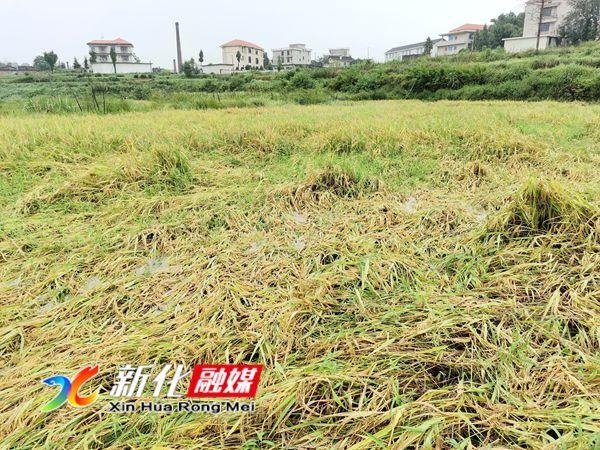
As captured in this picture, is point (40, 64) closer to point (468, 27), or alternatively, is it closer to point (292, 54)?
point (292, 54)

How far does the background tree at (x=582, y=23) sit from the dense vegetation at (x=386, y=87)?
309 inches

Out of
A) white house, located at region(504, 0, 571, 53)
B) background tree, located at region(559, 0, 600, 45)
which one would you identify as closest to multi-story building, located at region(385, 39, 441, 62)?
white house, located at region(504, 0, 571, 53)

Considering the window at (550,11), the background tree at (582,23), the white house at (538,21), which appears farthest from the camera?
the window at (550,11)

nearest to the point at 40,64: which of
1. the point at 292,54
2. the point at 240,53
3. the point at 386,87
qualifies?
the point at 240,53

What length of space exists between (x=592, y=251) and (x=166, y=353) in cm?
219

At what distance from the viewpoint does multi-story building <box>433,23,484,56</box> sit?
46.8 m

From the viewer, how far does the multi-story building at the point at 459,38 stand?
46.8 metres

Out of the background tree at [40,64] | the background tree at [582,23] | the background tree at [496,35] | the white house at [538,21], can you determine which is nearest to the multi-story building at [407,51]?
the background tree at [496,35]

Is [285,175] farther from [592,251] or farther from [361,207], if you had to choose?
[592,251]

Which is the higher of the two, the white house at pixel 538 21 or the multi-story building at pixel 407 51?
the multi-story building at pixel 407 51

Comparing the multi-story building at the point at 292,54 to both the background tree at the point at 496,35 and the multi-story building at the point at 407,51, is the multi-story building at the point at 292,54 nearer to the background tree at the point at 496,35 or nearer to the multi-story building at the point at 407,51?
the multi-story building at the point at 407,51

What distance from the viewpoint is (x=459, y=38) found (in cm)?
4828

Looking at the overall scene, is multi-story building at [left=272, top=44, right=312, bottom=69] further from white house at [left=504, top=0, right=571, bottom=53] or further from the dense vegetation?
the dense vegetation

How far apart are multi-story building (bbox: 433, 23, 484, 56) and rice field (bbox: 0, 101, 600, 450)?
5163 centimetres
